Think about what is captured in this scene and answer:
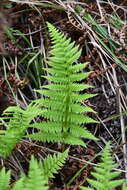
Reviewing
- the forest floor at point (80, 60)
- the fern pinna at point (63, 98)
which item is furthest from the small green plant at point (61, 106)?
the forest floor at point (80, 60)

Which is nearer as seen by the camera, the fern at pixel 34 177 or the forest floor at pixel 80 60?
the fern at pixel 34 177

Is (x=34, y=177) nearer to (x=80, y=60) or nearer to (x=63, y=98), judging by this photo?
(x=63, y=98)

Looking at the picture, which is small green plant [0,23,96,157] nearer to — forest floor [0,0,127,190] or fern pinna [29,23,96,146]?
fern pinna [29,23,96,146]

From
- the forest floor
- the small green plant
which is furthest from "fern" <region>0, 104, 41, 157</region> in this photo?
the forest floor

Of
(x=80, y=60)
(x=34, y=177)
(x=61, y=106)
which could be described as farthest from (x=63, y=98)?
(x=34, y=177)

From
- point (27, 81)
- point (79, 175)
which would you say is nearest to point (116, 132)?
point (79, 175)

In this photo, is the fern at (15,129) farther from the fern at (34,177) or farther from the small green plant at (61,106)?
the fern at (34,177)
